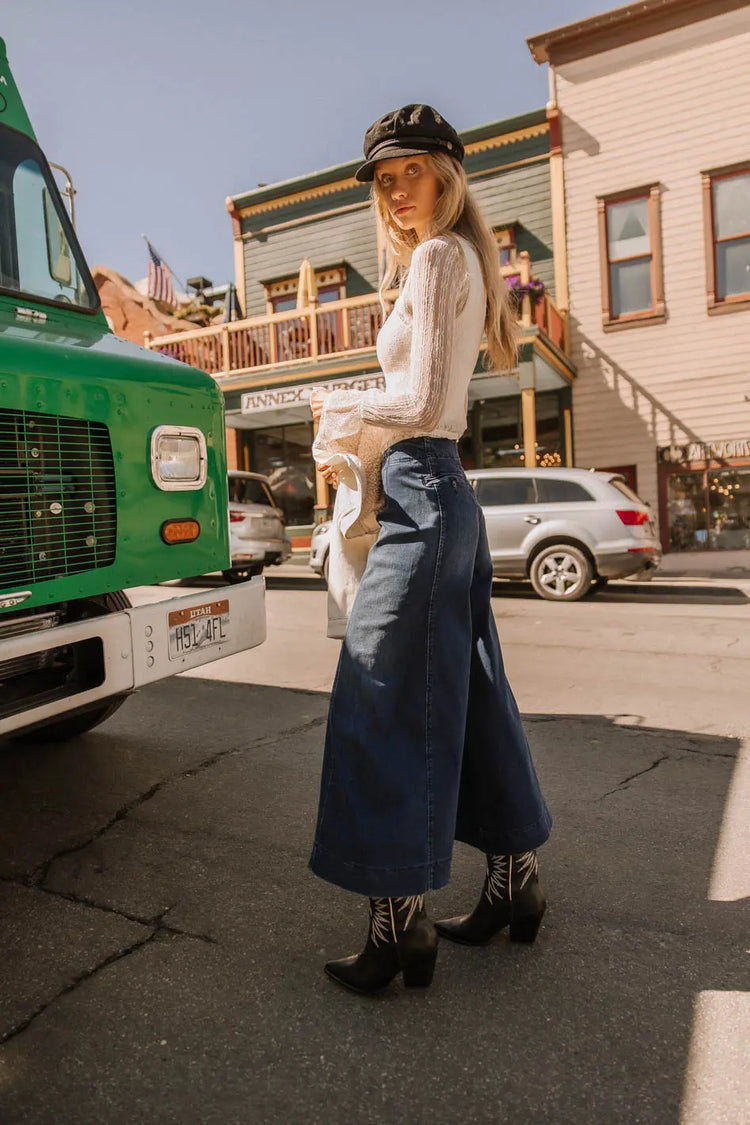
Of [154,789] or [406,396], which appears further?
[154,789]

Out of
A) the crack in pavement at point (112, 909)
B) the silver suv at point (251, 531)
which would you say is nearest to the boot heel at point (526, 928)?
the crack in pavement at point (112, 909)

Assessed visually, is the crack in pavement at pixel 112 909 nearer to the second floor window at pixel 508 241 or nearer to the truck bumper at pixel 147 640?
the truck bumper at pixel 147 640

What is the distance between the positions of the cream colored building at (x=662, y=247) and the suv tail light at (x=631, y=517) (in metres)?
4.93

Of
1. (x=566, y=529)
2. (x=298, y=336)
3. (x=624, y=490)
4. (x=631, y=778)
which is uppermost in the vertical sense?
(x=298, y=336)

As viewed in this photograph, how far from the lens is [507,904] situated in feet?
6.85

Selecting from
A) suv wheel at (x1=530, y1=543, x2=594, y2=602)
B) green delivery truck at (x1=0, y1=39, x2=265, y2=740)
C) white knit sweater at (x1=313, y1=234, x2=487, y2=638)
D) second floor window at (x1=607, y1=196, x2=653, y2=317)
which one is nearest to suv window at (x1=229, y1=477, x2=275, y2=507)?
suv wheel at (x1=530, y1=543, x2=594, y2=602)

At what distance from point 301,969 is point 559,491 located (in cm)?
859

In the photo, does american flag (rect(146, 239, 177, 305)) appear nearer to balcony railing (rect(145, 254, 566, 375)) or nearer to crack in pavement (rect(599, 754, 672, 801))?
balcony railing (rect(145, 254, 566, 375))

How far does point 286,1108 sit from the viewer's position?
1541 millimetres

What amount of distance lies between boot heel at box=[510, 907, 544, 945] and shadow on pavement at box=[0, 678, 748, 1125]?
0.03 meters

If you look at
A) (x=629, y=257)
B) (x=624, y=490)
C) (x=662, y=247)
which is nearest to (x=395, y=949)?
(x=624, y=490)

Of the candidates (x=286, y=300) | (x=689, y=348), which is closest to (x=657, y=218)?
(x=689, y=348)

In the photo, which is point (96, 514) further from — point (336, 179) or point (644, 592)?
point (336, 179)

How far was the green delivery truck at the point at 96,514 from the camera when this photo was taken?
2.45m
